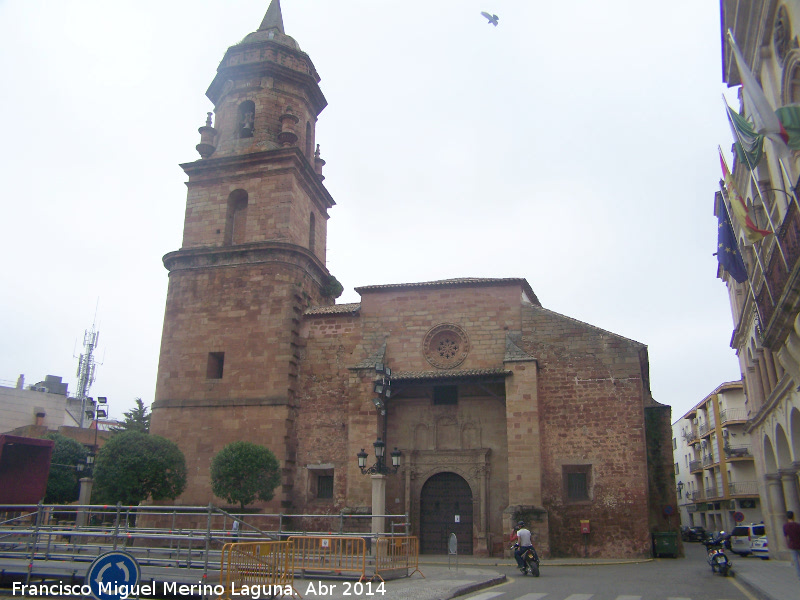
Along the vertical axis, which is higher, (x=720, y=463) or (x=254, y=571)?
Answer: (x=720, y=463)

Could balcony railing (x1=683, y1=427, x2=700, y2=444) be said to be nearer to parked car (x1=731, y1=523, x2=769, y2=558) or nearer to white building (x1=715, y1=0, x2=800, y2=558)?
parked car (x1=731, y1=523, x2=769, y2=558)

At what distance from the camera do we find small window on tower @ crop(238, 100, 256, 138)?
25.5m

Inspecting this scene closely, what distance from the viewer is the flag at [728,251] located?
13.9 metres

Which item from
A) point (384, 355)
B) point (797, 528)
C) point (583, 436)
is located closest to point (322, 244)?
point (384, 355)

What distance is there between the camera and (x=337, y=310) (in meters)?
23.2

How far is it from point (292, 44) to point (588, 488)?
830 inches

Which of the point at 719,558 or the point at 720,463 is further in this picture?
the point at 720,463

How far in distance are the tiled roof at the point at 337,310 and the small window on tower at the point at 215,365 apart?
3.49m

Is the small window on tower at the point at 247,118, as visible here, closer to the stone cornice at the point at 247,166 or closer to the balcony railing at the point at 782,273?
the stone cornice at the point at 247,166

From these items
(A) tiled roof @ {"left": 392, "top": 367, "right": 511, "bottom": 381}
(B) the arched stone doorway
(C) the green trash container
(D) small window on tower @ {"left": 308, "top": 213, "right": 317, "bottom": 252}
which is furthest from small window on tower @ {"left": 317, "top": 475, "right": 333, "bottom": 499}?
(C) the green trash container

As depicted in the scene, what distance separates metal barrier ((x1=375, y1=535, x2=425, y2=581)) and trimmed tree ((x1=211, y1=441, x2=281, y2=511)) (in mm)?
6242

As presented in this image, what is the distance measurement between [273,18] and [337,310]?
14098mm

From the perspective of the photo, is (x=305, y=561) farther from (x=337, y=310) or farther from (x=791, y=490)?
(x=791, y=490)

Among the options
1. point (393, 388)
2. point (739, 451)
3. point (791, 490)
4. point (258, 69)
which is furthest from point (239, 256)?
point (739, 451)
